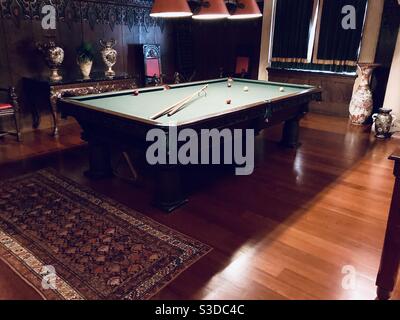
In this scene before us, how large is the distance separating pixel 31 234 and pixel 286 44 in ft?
18.9

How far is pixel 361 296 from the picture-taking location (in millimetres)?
1867

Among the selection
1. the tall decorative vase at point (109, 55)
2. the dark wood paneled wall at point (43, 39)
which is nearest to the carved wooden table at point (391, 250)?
the tall decorative vase at point (109, 55)

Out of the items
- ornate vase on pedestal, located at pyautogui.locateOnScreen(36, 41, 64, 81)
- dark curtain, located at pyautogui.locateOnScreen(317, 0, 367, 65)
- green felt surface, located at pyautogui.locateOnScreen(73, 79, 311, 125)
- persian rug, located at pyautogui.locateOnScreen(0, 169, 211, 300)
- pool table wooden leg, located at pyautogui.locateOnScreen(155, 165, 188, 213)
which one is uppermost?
dark curtain, located at pyautogui.locateOnScreen(317, 0, 367, 65)

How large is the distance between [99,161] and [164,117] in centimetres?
100

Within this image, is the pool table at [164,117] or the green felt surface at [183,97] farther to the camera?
the green felt surface at [183,97]

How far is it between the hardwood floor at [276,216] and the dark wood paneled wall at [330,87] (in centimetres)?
183

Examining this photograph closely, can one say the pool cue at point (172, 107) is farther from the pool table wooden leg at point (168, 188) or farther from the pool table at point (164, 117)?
the pool table wooden leg at point (168, 188)

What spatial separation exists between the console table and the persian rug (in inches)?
72.8

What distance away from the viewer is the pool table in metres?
2.65

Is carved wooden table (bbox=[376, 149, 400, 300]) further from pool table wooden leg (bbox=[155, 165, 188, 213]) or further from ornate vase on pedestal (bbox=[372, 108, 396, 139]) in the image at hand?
ornate vase on pedestal (bbox=[372, 108, 396, 139])

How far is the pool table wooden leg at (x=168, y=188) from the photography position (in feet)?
8.91

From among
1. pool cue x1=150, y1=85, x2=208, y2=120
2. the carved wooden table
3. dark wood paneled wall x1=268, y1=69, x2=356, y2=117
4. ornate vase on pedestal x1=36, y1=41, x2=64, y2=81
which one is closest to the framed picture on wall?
ornate vase on pedestal x1=36, y1=41, x2=64, y2=81

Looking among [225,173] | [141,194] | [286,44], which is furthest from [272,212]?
[286,44]
